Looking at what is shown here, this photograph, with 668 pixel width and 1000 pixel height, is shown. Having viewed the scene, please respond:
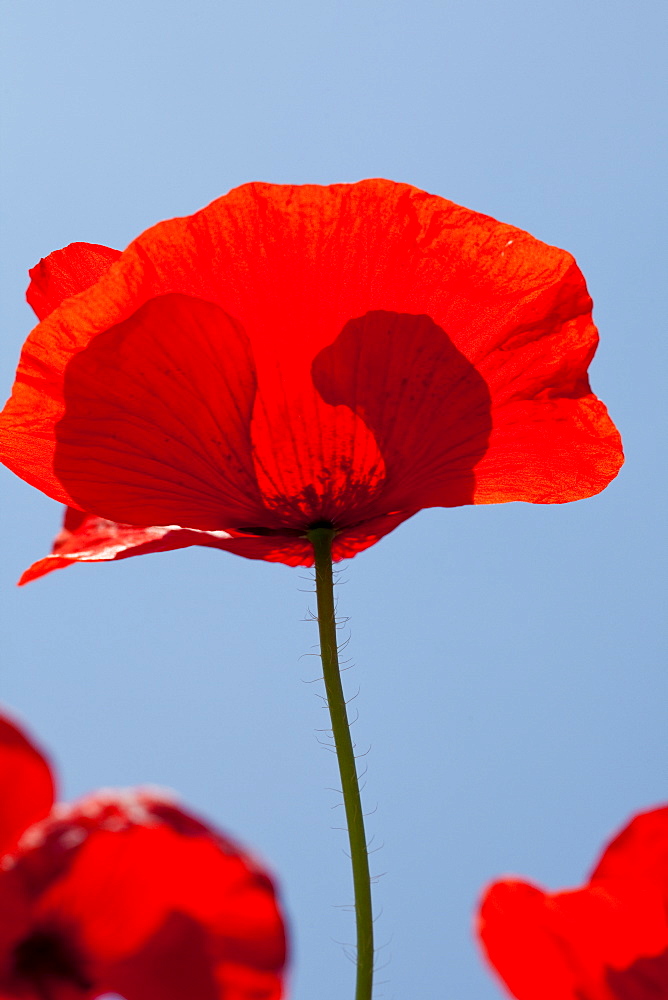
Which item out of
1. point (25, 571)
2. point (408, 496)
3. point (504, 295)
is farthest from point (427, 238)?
point (25, 571)

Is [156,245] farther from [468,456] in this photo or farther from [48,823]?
[48,823]

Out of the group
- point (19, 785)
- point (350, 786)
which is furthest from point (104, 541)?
point (19, 785)

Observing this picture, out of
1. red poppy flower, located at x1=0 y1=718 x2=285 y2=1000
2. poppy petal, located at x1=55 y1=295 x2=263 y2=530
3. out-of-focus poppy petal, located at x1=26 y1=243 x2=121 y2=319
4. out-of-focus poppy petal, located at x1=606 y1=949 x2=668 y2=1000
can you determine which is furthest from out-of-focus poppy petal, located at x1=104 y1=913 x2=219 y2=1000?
out-of-focus poppy petal, located at x1=26 y1=243 x2=121 y2=319

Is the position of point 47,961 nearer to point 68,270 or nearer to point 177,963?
point 177,963

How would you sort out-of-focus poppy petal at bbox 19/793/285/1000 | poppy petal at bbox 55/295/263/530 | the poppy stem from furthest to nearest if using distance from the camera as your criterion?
poppy petal at bbox 55/295/263/530 → the poppy stem → out-of-focus poppy petal at bbox 19/793/285/1000

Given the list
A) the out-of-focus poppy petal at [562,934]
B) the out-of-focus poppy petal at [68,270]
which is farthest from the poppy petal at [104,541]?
the out-of-focus poppy petal at [562,934]

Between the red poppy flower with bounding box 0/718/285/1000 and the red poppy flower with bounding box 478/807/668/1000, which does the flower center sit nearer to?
the red poppy flower with bounding box 0/718/285/1000
